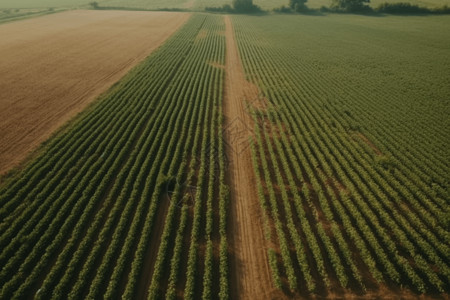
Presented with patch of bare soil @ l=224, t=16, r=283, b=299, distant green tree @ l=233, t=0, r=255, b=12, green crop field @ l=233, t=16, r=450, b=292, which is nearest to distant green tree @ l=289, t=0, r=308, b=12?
distant green tree @ l=233, t=0, r=255, b=12

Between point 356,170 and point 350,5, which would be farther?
point 350,5

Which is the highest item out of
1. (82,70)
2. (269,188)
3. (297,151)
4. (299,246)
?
(82,70)

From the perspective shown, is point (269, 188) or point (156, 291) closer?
point (156, 291)

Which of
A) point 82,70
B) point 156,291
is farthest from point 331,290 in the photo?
point 82,70

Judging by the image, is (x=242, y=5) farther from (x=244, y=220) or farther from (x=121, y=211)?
(x=121, y=211)

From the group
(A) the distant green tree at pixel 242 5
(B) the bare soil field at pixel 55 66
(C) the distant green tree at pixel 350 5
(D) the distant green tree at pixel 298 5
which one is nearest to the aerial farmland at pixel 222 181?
(B) the bare soil field at pixel 55 66

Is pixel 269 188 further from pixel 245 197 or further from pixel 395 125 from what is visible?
pixel 395 125

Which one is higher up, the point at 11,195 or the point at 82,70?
the point at 82,70

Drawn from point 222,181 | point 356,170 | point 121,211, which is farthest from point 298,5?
point 121,211
